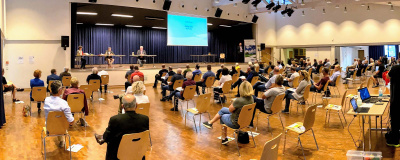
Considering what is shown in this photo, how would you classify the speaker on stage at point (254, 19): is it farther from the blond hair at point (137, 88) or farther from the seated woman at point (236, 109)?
the seated woman at point (236, 109)

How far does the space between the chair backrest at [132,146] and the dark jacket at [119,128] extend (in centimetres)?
10

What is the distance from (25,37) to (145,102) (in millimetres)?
10314

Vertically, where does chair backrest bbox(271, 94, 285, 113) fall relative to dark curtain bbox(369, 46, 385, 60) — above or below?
below

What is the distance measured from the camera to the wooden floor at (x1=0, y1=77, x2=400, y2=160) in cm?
511

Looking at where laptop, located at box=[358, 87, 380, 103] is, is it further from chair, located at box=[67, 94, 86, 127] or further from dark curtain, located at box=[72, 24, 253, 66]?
dark curtain, located at box=[72, 24, 253, 66]

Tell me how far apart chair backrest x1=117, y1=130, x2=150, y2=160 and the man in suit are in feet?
0.33

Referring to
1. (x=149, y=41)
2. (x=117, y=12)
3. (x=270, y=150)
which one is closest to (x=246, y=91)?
(x=270, y=150)

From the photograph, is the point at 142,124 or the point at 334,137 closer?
the point at 142,124

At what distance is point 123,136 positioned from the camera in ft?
11.4

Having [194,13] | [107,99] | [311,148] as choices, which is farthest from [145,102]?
[194,13]

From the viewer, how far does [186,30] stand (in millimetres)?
19312

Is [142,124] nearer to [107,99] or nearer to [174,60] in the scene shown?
[107,99]

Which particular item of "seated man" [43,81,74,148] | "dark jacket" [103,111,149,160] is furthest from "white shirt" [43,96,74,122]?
"dark jacket" [103,111,149,160]

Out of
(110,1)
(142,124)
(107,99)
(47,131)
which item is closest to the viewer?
(142,124)
